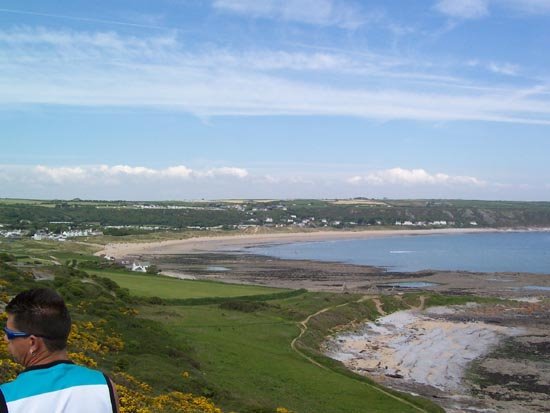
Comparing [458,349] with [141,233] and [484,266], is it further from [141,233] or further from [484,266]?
[141,233]

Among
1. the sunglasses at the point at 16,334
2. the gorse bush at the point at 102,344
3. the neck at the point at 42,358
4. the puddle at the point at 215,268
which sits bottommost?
the puddle at the point at 215,268

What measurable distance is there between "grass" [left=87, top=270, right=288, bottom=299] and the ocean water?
43833 mm

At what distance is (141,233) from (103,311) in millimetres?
130316

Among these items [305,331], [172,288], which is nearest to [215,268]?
[172,288]

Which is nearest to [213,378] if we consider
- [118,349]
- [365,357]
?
[118,349]

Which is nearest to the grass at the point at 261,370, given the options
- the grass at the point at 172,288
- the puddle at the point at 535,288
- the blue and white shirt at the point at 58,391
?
the grass at the point at 172,288

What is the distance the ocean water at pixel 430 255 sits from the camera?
4085 inches

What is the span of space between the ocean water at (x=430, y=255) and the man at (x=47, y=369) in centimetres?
9698

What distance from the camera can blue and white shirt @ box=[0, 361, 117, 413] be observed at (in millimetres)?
3773

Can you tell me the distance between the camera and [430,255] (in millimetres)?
127125

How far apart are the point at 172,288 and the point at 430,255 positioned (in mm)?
83003

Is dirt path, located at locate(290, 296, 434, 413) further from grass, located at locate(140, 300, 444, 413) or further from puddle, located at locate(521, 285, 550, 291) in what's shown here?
puddle, located at locate(521, 285, 550, 291)

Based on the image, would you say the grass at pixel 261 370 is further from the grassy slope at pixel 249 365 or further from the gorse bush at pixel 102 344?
the gorse bush at pixel 102 344

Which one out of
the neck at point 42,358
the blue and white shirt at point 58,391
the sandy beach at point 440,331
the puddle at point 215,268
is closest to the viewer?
the blue and white shirt at point 58,391
